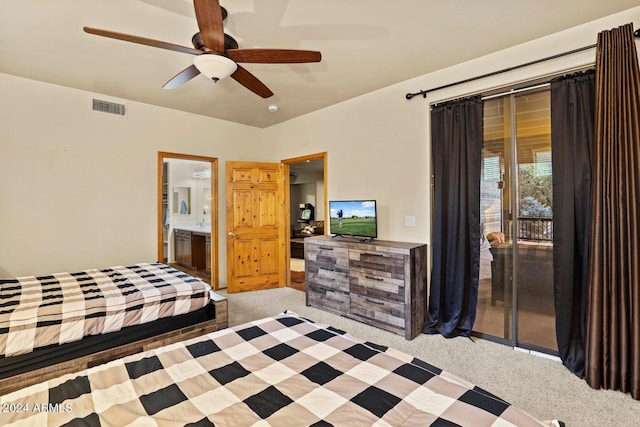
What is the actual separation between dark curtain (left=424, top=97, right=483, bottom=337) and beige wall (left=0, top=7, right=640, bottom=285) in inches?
6.5

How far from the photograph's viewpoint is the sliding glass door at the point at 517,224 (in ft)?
8.92

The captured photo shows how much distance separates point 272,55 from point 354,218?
2.15 meters

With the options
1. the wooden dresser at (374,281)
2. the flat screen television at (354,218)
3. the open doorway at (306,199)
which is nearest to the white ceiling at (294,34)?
the flat screen television at (354,218)

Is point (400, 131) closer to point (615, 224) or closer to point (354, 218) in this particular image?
point (354, 218)

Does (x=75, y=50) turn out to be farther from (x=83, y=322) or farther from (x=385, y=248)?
(x=385, y=248)

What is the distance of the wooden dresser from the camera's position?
302cm

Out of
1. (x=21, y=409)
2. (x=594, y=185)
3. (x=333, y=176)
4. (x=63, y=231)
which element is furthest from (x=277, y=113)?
(x=21, y=409)

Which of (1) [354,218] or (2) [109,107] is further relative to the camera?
(2) [109,107]

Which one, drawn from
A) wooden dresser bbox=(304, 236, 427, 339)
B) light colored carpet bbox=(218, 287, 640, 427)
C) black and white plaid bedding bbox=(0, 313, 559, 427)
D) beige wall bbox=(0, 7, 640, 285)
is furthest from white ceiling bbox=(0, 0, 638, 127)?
light colored carpet bbox=(218, 287, 640, 427)

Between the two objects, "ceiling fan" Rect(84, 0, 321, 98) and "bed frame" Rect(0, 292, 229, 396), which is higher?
"ceiling fan" Rect(84, 0, 321, 98)

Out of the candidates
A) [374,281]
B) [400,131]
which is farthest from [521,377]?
[400,131]

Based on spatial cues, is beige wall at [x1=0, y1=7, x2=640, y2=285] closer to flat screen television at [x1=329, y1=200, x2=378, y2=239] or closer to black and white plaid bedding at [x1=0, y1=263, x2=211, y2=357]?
flat screen television at [x1=329, y1=200, x2=378, y2=239]

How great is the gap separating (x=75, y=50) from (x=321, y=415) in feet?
11.9

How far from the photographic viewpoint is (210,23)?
71.2 inches
